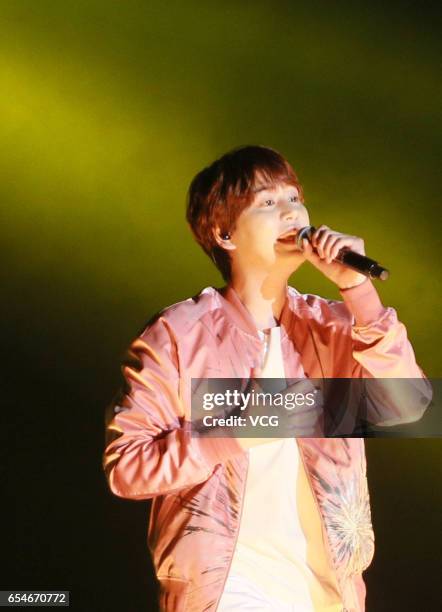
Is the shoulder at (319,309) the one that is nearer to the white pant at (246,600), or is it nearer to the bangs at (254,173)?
the bangs at (254,173)

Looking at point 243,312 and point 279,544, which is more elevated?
point 243,312

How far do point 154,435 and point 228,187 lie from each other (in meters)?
0.43

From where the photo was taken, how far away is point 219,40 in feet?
6.53

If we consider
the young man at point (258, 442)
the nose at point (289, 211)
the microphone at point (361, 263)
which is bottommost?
the young man at point (258, 442)

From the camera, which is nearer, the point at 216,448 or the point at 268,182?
the point at 216,448

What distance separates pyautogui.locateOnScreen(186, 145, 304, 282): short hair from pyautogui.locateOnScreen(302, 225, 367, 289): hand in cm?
18

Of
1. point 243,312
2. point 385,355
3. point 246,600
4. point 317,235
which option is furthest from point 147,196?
point 246,600

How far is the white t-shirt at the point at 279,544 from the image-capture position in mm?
1221

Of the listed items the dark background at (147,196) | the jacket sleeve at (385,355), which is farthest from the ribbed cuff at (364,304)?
the dark background at (147,196)

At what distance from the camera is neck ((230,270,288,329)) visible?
4.60 ft

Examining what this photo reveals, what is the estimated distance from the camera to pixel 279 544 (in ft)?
4.07

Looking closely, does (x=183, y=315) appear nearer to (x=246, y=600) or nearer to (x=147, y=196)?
(x=246, y=600)

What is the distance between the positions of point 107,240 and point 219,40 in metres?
0.53

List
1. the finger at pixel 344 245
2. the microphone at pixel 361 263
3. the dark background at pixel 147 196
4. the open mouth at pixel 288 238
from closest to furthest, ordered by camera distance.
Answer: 1. the microphone at pixel 361 263
2. the finger at pixel 344 245
3. the open mouth at pixel 288 238
4. the dark background at pixel 147 196
